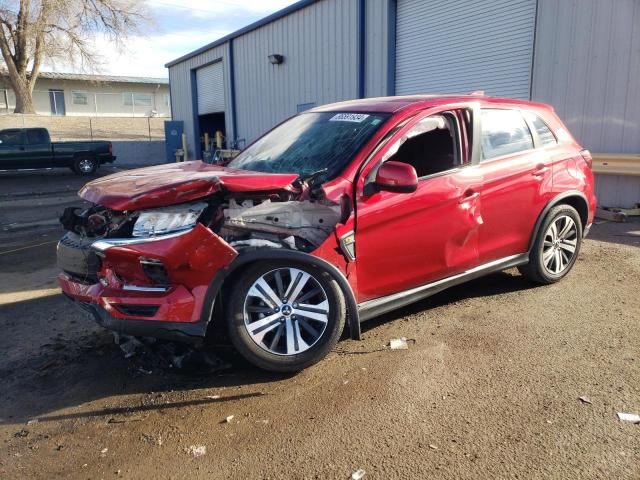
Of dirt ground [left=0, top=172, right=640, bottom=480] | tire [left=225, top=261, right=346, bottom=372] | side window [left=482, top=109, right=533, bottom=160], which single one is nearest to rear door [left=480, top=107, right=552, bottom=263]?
side window [left=482, top=109, right=533, bottom=160]

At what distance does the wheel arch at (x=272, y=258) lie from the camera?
3.22 metres

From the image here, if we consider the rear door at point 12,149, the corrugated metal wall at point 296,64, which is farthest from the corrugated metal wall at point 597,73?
the rear door at point 12,149

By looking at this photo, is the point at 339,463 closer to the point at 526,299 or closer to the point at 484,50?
the point at 526,299

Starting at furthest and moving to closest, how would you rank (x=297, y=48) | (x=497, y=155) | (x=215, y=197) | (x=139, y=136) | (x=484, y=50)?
(x=139, y=136), (x=297, y=48), (x=484, y=50), (x=497, y=155), (x=215, y=197)

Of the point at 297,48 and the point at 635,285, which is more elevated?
the point at 297,48

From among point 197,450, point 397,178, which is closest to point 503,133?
point 397,178

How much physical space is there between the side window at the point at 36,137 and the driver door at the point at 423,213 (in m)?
20.3

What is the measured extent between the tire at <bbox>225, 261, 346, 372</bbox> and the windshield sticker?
1.37 metres

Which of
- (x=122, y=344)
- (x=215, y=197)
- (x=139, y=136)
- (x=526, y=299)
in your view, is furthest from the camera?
(x=139, y=136)

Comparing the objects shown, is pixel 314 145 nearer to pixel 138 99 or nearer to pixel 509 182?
pixel 509 182

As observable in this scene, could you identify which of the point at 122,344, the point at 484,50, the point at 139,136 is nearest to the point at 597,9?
the point at 484,50

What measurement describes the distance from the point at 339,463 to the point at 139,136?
1435 inches

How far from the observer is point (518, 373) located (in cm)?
350

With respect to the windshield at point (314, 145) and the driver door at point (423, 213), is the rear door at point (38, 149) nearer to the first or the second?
the windshield at point (314, 145)
